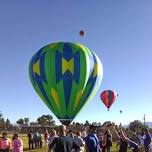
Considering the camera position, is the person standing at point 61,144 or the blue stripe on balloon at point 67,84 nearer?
the person standing at point 61,144

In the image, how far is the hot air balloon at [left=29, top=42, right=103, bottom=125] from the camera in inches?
1066

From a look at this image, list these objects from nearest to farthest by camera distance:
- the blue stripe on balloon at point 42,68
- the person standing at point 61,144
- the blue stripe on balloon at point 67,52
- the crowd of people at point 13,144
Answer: the person standing at point 61,144, the crowd of people at point 13,144, the blue stripe on balloon at point 42,68, the blue stripe on balloon at point 67,52

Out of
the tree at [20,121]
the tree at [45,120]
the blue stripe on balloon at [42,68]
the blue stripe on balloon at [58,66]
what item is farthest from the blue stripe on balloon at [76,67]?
the tree at [20,121]

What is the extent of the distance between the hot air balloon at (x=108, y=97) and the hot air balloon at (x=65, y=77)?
14545 mm

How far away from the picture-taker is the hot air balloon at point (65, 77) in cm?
2708

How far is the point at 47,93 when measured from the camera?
27.2m

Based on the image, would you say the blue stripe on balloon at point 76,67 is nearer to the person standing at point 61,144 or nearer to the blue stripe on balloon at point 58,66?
the blue stripe on balloon at point 58,66

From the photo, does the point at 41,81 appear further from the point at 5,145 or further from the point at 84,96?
the point at 5,145

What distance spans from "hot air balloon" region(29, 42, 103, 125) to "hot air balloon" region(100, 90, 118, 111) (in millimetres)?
14545

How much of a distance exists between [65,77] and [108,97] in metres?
17.7

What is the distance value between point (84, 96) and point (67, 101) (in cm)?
129

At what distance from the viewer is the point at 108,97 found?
44.7 meters

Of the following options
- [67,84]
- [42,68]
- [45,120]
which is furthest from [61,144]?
[45,120]

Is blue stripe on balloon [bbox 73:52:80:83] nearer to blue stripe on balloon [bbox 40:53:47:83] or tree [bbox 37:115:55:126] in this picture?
blue stripe on balloon [bbox 40:53:47:83]
